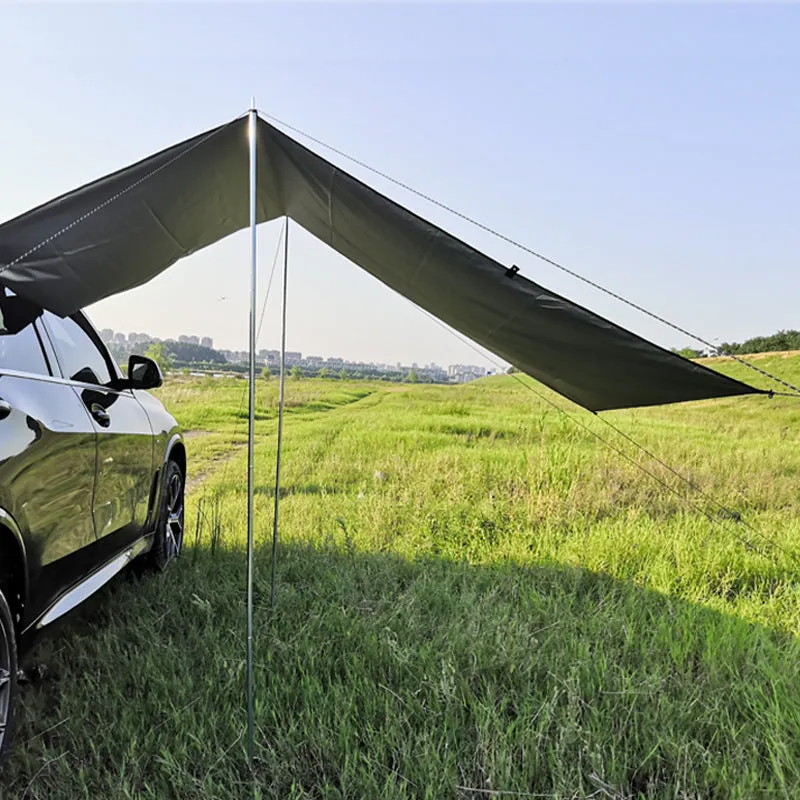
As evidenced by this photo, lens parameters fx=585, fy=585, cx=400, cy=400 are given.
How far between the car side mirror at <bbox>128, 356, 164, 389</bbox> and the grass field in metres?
1.19

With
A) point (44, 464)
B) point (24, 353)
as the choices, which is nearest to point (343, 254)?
point (24, 353)

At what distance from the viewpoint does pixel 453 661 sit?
2479mm

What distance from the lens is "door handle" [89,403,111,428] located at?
2.68 metres

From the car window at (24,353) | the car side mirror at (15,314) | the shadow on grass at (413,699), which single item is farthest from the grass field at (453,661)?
the car side mirror at (15,314)

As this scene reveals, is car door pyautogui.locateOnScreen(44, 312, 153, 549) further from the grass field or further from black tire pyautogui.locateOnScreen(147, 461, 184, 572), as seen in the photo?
the grass field

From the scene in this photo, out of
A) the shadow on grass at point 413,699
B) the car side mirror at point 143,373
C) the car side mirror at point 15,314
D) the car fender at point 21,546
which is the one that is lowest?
the shadow on grass at point 413,699

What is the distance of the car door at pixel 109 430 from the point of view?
2697 mm

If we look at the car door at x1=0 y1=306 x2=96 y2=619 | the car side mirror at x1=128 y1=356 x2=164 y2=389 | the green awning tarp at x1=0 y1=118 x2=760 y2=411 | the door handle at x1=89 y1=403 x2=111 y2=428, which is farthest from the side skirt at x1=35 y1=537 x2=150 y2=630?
the green awning tarp at x1=0 y1=118 x2=760 y2=411

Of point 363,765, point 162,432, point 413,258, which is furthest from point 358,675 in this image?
point 162,432

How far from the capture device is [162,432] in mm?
3760

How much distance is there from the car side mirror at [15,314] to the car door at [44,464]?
1.3 inches

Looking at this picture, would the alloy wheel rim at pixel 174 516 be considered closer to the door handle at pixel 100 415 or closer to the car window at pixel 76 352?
the car window at pixel 76 352

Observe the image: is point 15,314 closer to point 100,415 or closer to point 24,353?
point 24,353

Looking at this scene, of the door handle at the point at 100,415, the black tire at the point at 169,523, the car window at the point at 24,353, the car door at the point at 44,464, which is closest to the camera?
the car door at the point at 44,464
